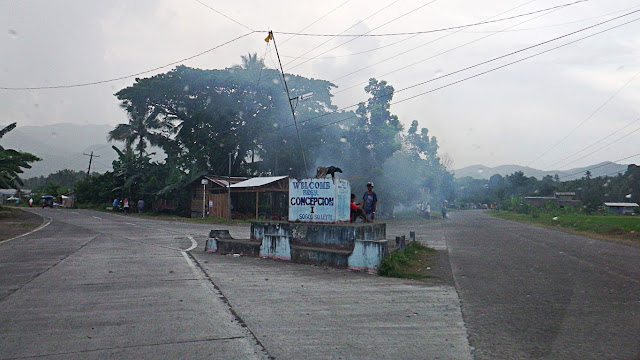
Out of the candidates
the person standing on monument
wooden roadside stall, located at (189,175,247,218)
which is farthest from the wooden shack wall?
the person standing on monument

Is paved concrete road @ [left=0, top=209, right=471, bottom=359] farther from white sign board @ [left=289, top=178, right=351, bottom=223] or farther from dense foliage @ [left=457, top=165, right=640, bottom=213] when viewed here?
dense foliage @ [left=457, top=165, right=640, bottom=213]

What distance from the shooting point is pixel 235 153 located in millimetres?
47562

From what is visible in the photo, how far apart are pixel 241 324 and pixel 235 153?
4204 cm

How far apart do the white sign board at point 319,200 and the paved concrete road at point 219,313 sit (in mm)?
1986

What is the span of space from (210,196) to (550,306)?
3404 cm

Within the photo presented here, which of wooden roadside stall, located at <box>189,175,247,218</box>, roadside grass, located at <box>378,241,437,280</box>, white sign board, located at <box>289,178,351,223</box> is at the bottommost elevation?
roadside grass, located at <box>378,241,437,280</box>

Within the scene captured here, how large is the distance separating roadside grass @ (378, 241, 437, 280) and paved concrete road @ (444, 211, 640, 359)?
2.56 ft

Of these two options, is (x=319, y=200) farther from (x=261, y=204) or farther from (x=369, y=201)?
(x=261, y=204)

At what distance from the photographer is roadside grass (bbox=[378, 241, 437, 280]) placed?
1046 cm

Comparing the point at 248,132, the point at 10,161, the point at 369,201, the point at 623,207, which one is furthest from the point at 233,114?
the point at 623,207

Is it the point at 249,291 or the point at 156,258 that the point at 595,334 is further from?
the point at 156,258

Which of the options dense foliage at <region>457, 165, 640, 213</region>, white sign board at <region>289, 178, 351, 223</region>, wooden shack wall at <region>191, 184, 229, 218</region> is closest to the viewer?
white sign board at <region>289, 178, 351, 223</region>

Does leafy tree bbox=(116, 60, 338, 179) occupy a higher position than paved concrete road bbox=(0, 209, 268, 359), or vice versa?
leafy tree bbox=(116, 60, 338, 179)

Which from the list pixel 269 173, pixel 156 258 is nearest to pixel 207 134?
pixel 269 173
